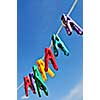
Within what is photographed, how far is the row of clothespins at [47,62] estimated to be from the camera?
124 centimetres

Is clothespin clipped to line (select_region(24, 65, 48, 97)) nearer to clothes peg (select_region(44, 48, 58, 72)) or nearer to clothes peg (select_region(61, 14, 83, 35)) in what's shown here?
clothes peg (select_region(44, 48, 58, 72))

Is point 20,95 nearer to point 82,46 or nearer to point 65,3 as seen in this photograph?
point 82,46

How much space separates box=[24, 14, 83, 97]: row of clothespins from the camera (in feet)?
4.07

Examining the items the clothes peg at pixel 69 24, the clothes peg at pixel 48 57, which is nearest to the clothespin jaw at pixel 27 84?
the clothes peg at pixel 48 57

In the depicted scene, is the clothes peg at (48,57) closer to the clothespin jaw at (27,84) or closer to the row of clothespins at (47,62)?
the row of clothespins at (47,62)

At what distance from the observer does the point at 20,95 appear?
127 centimetres

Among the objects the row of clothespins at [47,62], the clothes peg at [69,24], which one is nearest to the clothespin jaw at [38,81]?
the row of clothespins at [47,62]

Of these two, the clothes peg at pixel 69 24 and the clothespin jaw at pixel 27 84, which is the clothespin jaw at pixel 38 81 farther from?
the clothes peg at pixel 69 24

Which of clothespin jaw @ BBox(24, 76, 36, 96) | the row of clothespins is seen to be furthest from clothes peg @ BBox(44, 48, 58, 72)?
clothespin jaw @ BBox(24, 76, 36, 96)

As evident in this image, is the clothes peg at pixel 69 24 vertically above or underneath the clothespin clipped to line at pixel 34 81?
above

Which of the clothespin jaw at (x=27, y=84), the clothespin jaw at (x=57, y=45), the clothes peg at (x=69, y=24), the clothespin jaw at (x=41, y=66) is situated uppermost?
the clothes peg at (x=69, y=24)
